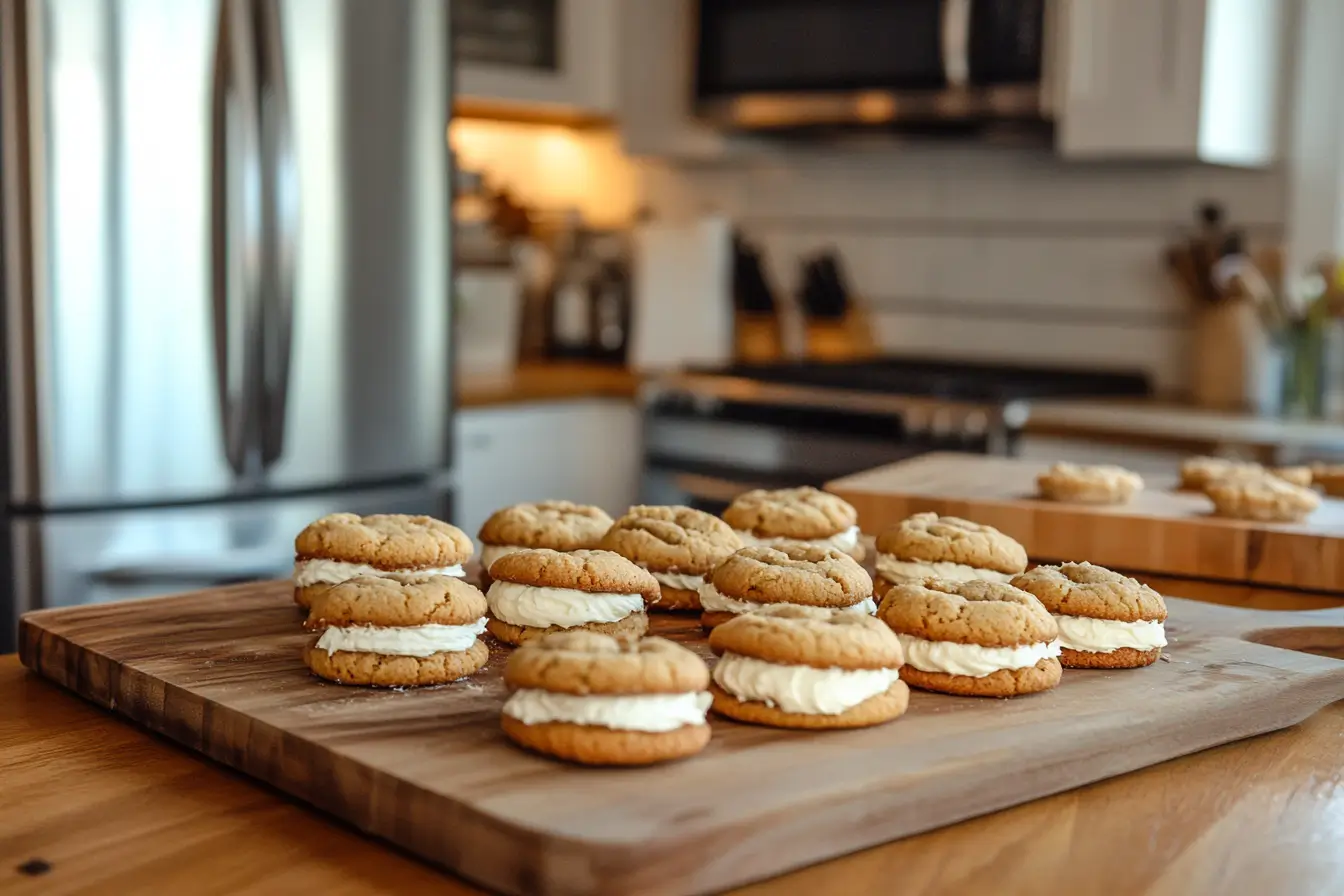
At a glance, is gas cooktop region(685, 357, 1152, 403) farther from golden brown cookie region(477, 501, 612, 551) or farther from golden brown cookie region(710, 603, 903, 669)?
golden brown cookie region(710, 603, 903, 669)

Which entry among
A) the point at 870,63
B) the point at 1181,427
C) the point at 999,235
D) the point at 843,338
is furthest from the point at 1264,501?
the point at 843,338

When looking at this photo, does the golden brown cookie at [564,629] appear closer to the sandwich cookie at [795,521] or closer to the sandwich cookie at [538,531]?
the sandwich cookie at [538,531]

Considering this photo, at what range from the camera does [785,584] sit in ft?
4.47

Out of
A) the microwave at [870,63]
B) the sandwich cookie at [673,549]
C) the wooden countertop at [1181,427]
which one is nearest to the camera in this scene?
the sandwich cookie at [673,549]

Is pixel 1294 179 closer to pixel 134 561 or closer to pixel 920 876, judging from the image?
pixel 134 561

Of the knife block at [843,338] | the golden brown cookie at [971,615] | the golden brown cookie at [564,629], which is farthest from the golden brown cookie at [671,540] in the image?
the knife block at [843,338]

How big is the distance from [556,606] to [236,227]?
68.5 inches

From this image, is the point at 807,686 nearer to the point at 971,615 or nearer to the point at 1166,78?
the point at 971,615

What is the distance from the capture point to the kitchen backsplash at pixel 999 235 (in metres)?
3.85

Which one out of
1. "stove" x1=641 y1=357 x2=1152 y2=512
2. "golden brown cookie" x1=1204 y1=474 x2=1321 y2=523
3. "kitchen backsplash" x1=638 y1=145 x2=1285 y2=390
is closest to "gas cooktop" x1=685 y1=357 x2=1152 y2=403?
"stove" x1=641 y1=357 x2=1152 y2=512

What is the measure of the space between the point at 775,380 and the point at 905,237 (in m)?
0.76

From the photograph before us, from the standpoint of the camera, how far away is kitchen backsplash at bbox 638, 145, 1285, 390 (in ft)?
12.6

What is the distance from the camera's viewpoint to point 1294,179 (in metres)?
3.62

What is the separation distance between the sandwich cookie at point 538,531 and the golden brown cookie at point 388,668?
33 cm
